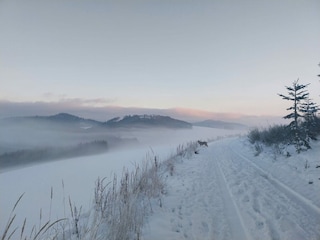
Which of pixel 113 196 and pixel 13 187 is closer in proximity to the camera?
pixel 113 196

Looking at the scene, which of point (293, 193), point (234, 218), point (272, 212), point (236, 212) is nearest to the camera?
point (234, 218)

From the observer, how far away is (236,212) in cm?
584

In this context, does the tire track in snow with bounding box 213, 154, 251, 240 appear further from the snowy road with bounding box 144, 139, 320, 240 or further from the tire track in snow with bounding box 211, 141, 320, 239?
the tire track in snow with bounding box 211, 141, 320, 239

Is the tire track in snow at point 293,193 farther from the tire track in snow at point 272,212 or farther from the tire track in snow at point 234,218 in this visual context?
the tire track in snow at point 234,218

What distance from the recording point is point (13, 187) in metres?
16.9

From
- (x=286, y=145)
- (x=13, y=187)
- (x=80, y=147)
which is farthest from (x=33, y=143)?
(x=286, y=145)

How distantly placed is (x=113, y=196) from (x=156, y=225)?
4.33ft

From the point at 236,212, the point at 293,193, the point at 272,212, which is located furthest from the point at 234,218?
the point at 293,193

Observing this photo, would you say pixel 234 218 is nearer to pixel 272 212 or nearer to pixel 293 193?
pixel 272 212

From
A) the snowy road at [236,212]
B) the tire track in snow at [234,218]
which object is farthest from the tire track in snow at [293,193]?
the tire track in snow at [234,218]

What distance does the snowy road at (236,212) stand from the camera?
4.74 meters

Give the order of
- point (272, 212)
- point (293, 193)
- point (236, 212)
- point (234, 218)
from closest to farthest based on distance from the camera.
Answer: point (234, 218) < point (272, 212) < point (236, 212) < point (293, 193)

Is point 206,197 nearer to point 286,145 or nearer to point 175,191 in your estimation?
point 175,191

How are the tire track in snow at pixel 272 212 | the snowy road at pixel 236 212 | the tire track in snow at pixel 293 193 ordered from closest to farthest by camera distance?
the tire track in snow at pixel 272 212 < the snowy road at pixel 236 212 < the tire track in snow at pixel 293 193
